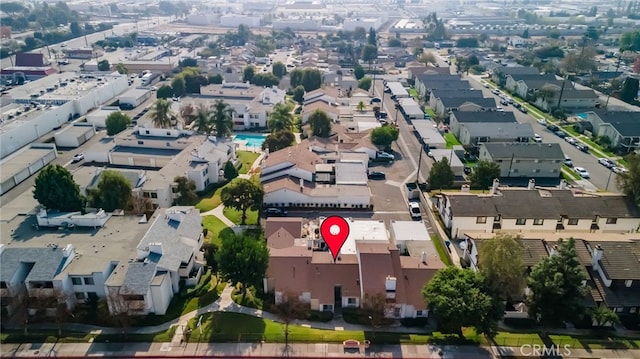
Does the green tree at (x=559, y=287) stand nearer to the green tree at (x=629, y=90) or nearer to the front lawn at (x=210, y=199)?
the front lawn at (x=210, y=199)

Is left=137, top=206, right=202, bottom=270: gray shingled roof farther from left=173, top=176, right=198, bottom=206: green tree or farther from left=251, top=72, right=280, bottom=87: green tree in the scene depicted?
left=251, top=72, right=280, bottom=87: green tree

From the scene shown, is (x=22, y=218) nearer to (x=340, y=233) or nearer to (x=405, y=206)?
(x=340, y=233)

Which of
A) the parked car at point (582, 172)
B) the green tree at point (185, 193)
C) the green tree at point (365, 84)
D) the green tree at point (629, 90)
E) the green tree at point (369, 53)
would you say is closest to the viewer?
the green tree at point (185, 193)

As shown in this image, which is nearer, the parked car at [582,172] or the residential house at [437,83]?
the parked car at [582,172]

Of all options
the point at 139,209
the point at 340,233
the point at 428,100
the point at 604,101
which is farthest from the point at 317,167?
the point at 604,101

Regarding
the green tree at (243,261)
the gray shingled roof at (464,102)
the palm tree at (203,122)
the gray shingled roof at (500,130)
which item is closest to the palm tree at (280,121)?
the palm tree at (203,122)

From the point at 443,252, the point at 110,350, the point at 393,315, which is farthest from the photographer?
the point at 443,252

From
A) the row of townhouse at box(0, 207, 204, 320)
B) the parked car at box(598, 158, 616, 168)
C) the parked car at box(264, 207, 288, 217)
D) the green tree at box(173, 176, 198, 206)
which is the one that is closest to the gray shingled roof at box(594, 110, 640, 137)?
the parked car at box(598, 158, 616, 168)
